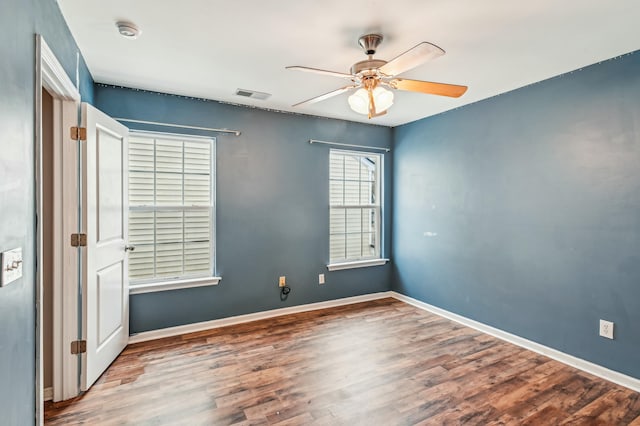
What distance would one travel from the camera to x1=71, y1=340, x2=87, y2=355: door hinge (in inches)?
88.7

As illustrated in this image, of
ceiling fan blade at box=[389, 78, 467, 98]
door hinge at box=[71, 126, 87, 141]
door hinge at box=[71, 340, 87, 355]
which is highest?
ceiling fan blade at box=[389, 78, 467, 98]

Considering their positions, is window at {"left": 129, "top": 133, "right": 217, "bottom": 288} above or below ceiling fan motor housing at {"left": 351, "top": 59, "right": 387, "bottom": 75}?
below

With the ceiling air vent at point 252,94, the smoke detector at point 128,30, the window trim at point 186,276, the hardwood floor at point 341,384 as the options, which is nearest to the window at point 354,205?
the ceiling air vent at point 252,94

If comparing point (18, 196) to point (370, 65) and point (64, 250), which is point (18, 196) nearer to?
point (64, 250)

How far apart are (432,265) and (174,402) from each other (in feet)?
10.2

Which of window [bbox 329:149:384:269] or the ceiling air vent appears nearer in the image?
the ceiling air vent

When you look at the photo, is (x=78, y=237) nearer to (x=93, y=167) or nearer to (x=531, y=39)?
(x=93, y=167)

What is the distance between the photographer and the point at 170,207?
3.37 m

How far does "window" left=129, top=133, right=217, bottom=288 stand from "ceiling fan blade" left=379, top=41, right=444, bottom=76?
2238 mm

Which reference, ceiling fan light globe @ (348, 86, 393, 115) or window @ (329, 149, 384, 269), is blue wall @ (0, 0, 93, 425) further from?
window @ (329, 149, 384, 269)

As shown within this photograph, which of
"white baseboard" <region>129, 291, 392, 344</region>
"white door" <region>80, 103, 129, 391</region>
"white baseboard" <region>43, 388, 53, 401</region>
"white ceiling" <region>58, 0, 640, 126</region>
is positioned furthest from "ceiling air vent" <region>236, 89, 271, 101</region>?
"white baseboard" <region>43, 388, 53, 401</region>

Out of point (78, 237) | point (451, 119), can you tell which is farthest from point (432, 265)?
point (78, 237)

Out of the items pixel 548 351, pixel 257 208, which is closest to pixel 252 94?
pixel 257 208

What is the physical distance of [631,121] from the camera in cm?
239
